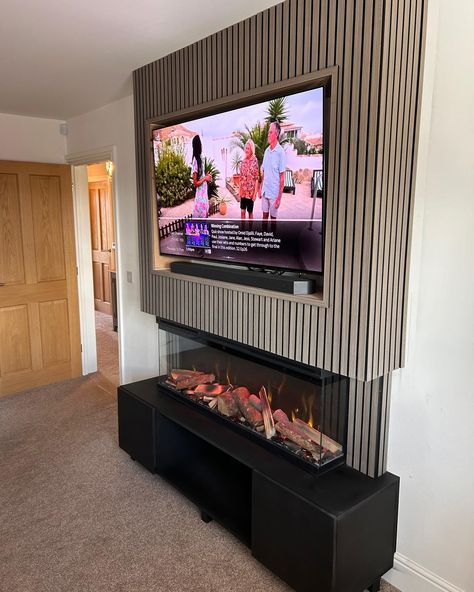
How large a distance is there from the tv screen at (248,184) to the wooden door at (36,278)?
72.7 inches

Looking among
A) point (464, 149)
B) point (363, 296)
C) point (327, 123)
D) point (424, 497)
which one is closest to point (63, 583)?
point (424, 497)

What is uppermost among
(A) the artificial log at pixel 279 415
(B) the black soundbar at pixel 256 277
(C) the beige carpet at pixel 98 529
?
(B) the black soundbar at pixel 256 277

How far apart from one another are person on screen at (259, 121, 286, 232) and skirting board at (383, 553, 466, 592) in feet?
4.98

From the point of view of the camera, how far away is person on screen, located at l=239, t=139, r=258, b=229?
2109mm

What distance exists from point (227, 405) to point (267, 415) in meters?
0.30

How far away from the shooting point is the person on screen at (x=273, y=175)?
198cm

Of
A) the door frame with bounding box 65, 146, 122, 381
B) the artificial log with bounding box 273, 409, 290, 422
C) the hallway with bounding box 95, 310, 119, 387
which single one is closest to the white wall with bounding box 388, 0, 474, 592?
the artificial log with bounding box 273, 409, 290, 422

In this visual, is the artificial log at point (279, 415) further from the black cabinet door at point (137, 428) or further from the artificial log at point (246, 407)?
the black cabinet door at point (137, 428)

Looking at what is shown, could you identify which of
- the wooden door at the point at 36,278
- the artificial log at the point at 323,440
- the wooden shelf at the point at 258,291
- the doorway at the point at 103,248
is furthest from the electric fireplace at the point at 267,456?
the doorway at the point at 103,248

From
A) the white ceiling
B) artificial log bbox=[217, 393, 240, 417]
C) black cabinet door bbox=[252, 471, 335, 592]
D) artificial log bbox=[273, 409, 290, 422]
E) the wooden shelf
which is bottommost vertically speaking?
black cabinet door bbox=[252, 471, 335, 592]

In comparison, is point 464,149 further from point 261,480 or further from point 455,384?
point 261,480

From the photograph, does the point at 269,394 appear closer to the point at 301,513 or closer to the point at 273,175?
the point at 301,513

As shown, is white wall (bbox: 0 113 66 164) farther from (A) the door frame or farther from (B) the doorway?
(B) the doorway

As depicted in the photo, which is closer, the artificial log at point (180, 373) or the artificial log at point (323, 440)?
Result: the artificial log at point (323, 440)
